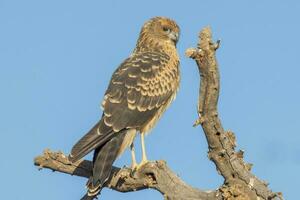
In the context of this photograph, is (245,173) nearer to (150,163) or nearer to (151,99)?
(150,163)

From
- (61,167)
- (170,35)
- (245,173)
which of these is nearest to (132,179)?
(61,167)

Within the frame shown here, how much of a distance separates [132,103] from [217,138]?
1786mm

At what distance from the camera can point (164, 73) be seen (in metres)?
9.26

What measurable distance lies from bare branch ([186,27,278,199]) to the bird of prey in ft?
4.28

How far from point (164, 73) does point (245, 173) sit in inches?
93.7

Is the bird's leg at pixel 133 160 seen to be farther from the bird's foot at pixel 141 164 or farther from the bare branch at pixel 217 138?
the bare branch at pixel 217 138

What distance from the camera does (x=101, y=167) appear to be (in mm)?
7707

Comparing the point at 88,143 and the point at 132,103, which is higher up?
the point at 132,103

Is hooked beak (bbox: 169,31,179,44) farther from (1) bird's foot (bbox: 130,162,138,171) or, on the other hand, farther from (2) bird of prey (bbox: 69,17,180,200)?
(1) bird's foot (bbox: 130,162,138,171)

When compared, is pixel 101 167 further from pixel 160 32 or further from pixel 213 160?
pixel 160 32

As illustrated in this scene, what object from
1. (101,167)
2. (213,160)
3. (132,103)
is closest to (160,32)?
(132,103)

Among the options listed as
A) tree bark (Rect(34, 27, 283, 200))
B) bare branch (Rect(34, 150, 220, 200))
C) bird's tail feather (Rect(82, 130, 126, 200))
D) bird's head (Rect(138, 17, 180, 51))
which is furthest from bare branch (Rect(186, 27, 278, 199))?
bird's head (Rect(138, 17, 180, 51))

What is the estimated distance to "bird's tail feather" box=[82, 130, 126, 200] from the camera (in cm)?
766

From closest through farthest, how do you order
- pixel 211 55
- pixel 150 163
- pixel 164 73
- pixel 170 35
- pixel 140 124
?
pixel 211 55 → pixel 150 163 → pixel 140 124 → pixel 164 73 → pixel 170 35
